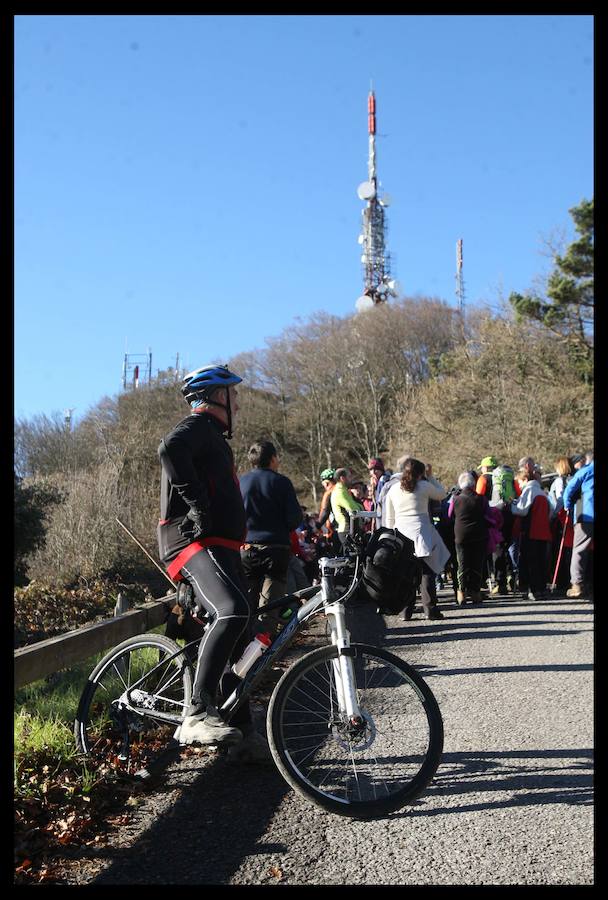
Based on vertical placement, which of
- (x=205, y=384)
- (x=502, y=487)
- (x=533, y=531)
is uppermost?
(x=205, y=384)

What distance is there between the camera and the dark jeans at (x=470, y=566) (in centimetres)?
1241

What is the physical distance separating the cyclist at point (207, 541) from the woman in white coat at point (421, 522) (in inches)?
233

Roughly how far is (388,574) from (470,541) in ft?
26.6

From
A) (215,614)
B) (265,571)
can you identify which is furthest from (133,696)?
(265,571)

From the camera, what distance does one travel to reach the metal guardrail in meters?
5.02

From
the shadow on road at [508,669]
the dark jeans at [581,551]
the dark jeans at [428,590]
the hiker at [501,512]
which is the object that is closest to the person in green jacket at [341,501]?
the dark jeans at [428,590]

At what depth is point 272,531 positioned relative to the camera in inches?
284

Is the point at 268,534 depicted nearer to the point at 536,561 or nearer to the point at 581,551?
the point at 581,551

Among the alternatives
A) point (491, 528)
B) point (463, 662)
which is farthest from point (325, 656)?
point (491, 528)

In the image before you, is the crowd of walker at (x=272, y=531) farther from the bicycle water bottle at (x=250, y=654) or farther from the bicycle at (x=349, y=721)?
the bicycle at (x=349, y=721)

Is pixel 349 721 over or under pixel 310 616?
under

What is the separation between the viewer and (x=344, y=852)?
146 inches

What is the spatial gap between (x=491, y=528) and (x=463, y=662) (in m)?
5.19
